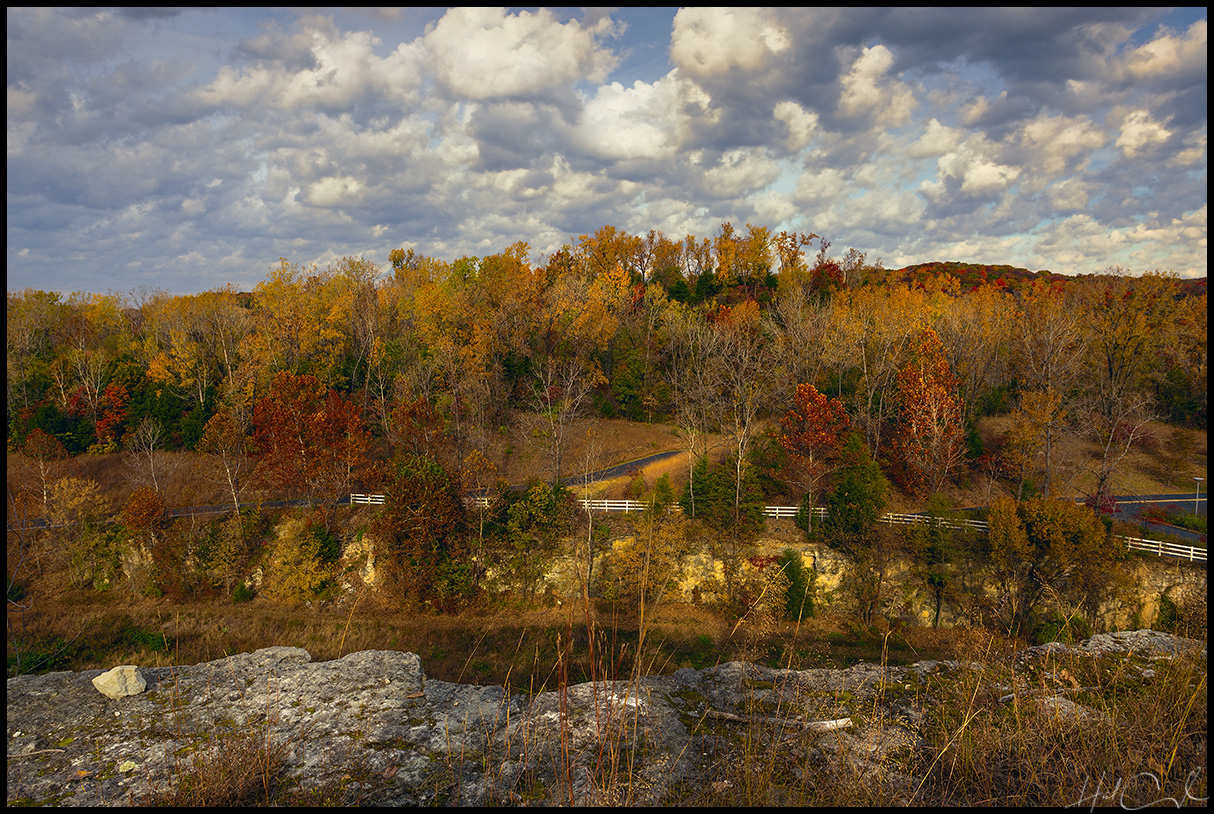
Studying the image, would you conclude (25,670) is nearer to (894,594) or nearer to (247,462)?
(247,462)

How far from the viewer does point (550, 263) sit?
188ft

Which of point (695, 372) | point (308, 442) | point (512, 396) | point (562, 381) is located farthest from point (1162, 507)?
point (308, 442)

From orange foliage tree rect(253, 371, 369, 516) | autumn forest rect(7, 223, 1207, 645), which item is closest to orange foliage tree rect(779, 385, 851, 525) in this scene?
autumn forest rect(7, 223, 1207, 645)

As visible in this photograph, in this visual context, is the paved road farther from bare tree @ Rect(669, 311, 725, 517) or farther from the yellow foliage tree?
the yellow foliage tree

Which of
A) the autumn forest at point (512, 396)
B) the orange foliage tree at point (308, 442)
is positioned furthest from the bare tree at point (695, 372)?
the orange foliage tree at point (308, 442)

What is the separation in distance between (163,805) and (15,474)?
4066cm

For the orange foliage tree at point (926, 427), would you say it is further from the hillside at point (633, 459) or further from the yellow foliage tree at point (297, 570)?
the yellow foliage tree at point (297, 570)

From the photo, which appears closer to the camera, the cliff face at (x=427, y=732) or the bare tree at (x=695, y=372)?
the cliff face at (x=427, y=732)

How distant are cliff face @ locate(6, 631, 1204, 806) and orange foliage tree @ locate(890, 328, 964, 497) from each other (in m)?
20.0

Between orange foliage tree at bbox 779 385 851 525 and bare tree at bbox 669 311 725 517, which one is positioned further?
bare tree at bbox 669 311 725 517

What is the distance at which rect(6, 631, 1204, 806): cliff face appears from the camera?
730 cm

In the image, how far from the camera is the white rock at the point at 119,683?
1222 centimetres

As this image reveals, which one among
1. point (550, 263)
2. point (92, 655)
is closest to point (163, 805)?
point (92, 655)

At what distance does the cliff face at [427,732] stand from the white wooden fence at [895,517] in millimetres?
13604
